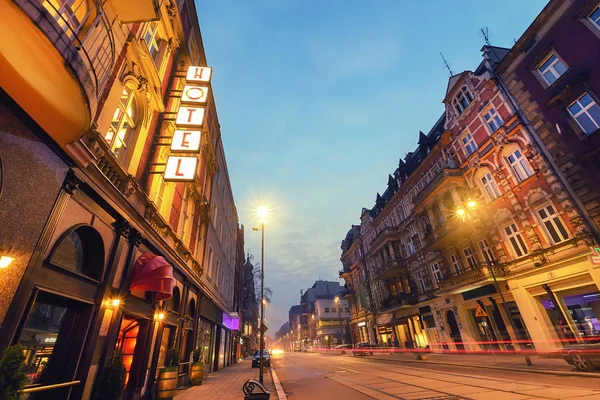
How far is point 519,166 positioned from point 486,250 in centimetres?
718

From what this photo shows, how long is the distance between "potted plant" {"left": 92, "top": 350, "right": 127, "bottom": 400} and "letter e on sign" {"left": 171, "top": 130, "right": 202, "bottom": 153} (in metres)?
7.22

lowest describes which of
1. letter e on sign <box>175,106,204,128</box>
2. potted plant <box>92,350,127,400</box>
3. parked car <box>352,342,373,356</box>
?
parked car <box>352,342,373,356</box>

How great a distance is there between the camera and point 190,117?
1150 cm

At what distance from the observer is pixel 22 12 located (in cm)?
402

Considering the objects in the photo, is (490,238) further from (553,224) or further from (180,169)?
(180,169)

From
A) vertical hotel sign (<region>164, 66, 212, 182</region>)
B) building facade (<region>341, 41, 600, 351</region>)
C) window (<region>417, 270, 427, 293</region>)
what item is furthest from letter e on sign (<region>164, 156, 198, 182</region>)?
window (<region>417, 270, 427, 293</region>)

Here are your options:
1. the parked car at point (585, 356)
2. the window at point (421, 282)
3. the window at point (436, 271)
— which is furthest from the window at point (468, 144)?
the parked car at point (585, 356)

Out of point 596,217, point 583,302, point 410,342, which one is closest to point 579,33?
point 596,217

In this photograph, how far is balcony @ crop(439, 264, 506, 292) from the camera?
20.1 m

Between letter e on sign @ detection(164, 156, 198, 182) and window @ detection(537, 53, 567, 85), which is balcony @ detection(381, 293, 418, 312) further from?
letter e on sign @ detection(164, 156, 198, 182)

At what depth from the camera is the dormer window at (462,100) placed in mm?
23789

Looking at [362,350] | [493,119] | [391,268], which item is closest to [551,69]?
[493,119]

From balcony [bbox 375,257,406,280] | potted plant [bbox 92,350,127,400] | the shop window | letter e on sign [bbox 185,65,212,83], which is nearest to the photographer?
potted plant [bbox 92,350,127,400]

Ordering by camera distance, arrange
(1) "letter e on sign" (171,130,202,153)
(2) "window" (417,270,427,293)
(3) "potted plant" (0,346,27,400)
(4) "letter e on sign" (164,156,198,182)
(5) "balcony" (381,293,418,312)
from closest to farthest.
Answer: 1. (3) "potted plant" (0,346,27,400)
2. (4) "letter e on sign" (164,156,198,182)
3. (1) "letter e on sign" (171,130,202,153)
4. (2) "window" (417,270,427,293)
5. (5) "balcony" (381,293,418,312)
